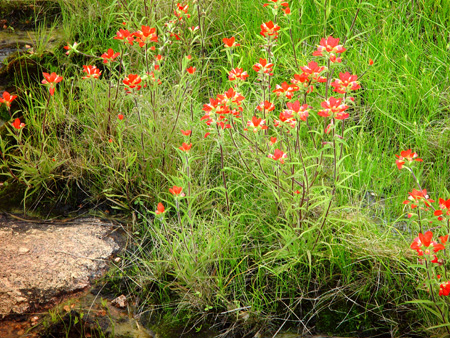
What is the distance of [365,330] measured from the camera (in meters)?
1.95

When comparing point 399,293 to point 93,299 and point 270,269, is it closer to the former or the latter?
point 270,269

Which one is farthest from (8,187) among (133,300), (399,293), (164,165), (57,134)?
(399,293)

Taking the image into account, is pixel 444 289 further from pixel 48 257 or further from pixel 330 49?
pixel 48 257

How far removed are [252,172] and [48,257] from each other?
1.18 meters

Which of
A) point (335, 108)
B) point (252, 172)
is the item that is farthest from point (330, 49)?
point (252, 172)

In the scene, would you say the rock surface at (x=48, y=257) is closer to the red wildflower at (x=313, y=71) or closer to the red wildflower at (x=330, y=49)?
the red wildflower at (x=313, y=71)

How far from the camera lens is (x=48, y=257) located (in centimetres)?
238

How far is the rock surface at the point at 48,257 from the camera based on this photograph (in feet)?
7.19

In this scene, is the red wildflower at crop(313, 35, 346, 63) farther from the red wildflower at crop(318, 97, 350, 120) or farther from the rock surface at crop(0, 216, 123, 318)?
the rock surface at crop(0, 216, 123, 318)

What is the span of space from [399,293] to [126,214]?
1593mm

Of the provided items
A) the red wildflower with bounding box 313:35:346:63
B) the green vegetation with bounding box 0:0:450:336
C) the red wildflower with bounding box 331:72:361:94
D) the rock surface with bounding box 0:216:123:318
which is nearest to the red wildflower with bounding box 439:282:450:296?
the green vegetation with bounding box 0:0:450:336

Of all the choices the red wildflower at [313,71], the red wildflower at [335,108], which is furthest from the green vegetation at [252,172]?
the red wildflower at [313,71]

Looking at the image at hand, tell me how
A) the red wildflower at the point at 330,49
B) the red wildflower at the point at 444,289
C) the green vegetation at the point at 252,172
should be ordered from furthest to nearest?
1. the green vegetation at the point at 252,172
2. the red wildflower at the point at 330,49
3. the red wildflower at the point at 444,289

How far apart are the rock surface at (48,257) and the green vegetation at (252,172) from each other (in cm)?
15
